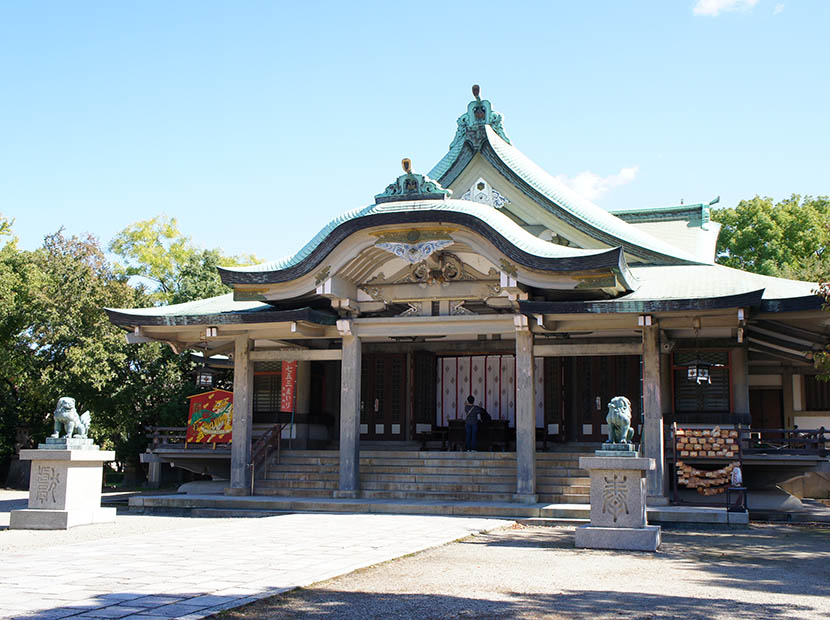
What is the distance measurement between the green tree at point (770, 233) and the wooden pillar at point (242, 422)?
2223 cm

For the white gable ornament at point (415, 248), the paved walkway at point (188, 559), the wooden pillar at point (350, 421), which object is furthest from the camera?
the wooden pillar at point (350, 421)

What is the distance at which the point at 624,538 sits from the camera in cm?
1023

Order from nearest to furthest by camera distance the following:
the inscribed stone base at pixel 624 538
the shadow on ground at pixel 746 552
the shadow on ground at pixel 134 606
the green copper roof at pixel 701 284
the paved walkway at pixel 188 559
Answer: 1. the shadow on ground at pixel 134 606
2. the paved walkway at pixel 188 559
3. the shadow on ground at pixel 746 552
4. the inscribed stone base at pixel 624 538
5. the green copper roof at pixel 701 284

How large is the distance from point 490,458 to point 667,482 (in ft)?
11.5

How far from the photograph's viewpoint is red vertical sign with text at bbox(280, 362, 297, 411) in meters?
20.5

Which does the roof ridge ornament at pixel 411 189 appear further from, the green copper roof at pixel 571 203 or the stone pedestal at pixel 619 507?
the stone pedestal at pixel 619 507

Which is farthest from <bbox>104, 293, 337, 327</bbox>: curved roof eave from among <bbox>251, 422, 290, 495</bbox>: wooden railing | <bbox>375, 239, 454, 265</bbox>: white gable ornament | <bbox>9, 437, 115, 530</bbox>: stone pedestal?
<bbox>9, 437, 115, 530</bbox>: stone pedestal

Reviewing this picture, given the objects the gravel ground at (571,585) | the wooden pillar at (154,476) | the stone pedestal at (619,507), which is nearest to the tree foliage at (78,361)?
the wooden pillar at (154,476)

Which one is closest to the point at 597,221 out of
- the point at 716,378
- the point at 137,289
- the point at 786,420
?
the point at 716,378

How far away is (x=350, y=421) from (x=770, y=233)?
23957 mm

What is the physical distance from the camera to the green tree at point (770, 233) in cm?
3350

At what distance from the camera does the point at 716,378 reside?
17.7 m

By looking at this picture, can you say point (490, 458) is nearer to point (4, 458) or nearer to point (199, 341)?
point (199, 341)

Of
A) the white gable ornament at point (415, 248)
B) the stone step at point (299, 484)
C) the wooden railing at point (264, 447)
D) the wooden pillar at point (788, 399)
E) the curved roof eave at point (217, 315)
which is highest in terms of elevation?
the white gable ornament at point (415, 248)
